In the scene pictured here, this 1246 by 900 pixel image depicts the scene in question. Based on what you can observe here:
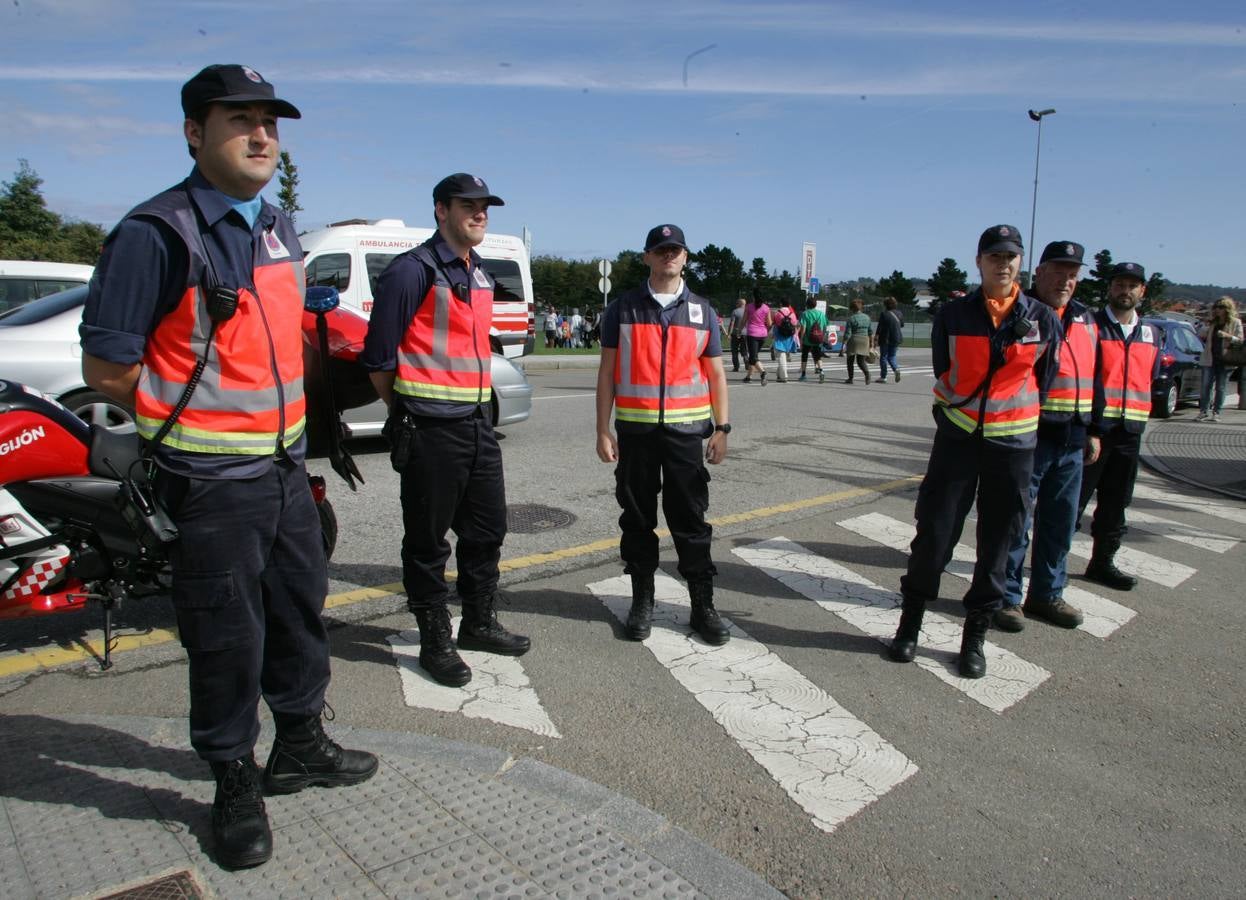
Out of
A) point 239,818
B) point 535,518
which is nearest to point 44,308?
point 535,518

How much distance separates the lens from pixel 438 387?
3.72m

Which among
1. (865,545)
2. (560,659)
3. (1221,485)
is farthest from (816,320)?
(560,659)

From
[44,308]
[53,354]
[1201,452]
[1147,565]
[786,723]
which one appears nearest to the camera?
[786,723]

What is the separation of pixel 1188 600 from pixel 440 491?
4337mm

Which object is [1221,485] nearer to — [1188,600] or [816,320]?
[1188,600]

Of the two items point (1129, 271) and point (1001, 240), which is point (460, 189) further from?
point (1129, 271)

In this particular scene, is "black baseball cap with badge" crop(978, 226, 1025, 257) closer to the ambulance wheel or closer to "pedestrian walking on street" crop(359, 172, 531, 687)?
"pedestrian walking on street" crop(359, 172, 531, 687)

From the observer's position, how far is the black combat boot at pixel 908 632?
13.9 ft

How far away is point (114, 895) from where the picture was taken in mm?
2289

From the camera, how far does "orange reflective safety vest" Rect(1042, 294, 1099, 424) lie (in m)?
4.65

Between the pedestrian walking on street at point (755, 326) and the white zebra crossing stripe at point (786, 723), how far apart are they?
42.9 ft

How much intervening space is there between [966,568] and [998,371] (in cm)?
207

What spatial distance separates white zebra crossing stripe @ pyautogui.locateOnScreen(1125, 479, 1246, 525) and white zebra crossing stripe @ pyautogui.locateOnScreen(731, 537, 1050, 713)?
3163 mm

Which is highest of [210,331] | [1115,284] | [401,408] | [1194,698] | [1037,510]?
[1115,284]
